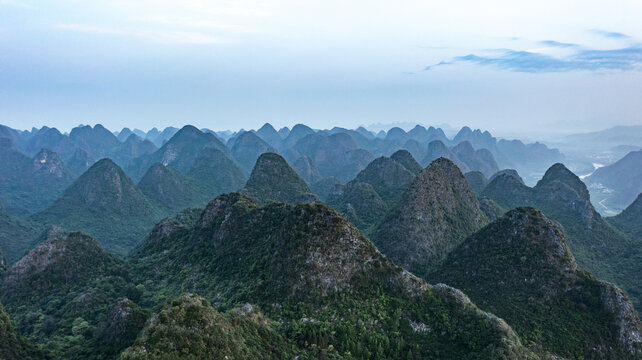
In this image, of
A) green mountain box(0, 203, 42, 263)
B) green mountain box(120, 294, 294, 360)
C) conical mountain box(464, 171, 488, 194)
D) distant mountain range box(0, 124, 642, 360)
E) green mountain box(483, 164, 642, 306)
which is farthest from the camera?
conical mountain box(464, 171, 488, 194)

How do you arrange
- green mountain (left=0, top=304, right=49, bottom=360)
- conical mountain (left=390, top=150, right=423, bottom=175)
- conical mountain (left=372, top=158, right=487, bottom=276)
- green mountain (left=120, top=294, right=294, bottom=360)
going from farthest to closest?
conical mountain (left=390, top=150, right=423, bottom=175) < conical mountain (left=372, top=158, right=487, bottom=276) < green mountain (left=0, top=304, right=49, bottom=360) < green mountain (left=120, top=294, right=294, bottom=360)

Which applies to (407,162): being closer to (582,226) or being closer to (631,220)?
(582,226)

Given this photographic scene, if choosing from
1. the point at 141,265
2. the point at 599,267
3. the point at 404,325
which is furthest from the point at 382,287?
the point at 599,267

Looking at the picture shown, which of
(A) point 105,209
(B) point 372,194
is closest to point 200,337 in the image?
(B) point 372,194

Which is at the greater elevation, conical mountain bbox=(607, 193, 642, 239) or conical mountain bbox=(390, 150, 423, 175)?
conical mountain bbox=(390, 150, 423, 175)

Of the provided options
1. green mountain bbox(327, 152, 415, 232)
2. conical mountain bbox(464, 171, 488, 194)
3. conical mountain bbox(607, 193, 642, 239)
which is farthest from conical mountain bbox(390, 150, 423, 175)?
conical mountain bbox(607, 193, 642, 239)

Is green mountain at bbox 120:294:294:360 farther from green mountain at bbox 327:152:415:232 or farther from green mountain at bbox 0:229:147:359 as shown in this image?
green mountain at bbox 327:152:415:232

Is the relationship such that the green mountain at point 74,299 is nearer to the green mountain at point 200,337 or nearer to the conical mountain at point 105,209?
the green mountain at point 200,337

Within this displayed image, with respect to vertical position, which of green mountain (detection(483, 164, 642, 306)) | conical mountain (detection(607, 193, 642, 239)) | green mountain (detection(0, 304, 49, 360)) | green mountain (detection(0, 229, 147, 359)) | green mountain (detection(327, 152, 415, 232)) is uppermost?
green mountain (detection(0, 304, 49, 360))
